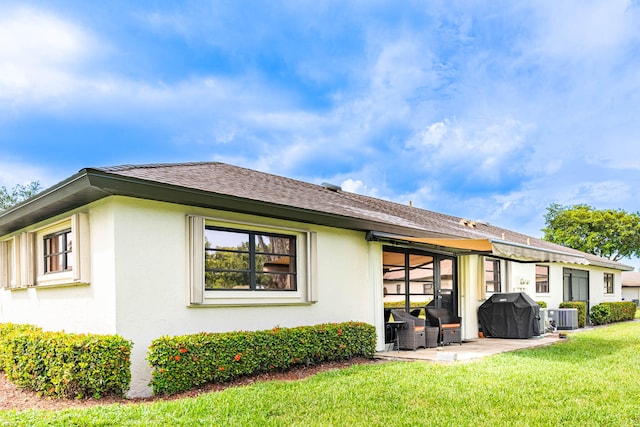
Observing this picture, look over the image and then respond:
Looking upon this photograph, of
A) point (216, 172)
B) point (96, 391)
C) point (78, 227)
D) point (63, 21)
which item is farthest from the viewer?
point (63, 21)

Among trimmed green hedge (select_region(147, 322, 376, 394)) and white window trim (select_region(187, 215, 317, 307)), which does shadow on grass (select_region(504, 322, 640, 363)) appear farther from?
white window trim (select_region(187, 215, 317, 307))

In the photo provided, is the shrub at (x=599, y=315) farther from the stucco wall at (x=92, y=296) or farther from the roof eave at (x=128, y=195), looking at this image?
the stucco wall at (x=92, y=296)

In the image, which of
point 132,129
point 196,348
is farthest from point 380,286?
point 132,129

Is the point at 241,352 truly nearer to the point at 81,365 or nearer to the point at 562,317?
the point at 81,365

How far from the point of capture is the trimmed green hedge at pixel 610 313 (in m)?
21.8

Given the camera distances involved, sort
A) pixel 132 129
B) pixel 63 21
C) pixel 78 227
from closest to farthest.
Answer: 1. pixel 78 227
2. pixel 63 21
3. pixel 132 129

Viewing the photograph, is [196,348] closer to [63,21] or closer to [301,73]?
[63,21]

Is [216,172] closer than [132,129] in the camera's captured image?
Yes

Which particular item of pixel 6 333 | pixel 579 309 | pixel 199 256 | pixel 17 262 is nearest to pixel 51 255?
pixel 6 333

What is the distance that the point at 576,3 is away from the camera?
13977 millimetres

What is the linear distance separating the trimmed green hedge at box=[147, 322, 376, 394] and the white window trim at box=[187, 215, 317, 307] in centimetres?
63

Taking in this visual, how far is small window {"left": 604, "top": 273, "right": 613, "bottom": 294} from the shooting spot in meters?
26.7

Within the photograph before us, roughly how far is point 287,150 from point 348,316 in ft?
52.2

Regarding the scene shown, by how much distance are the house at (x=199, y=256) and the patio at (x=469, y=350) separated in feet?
2.96
